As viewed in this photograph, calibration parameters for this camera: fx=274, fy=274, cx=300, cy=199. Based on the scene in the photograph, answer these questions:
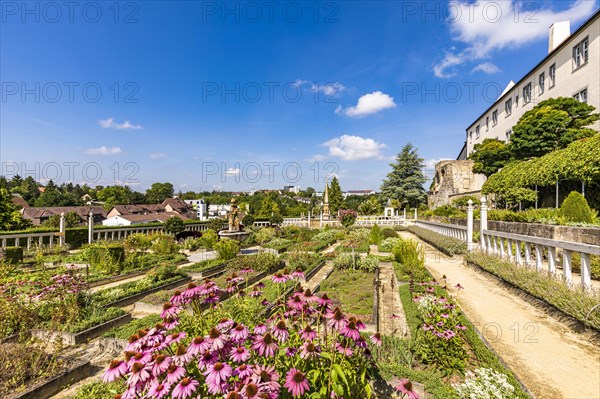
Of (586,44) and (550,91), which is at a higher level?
(586,44)

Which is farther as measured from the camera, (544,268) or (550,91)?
(550,91)

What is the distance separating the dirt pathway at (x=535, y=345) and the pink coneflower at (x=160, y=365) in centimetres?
371

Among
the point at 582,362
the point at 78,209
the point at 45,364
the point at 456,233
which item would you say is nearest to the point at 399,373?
the point at 582,362

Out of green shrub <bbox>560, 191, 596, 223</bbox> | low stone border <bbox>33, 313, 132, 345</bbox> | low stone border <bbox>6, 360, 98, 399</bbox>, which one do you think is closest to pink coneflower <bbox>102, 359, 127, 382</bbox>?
low stone border <bbox>6, 360, 98, 399</bbox>

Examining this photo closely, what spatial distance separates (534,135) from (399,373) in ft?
78.8

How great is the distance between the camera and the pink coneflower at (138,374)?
1593 mm

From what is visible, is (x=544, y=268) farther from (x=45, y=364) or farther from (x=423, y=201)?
(x=423, y=201)

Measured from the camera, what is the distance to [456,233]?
14492 millimetres

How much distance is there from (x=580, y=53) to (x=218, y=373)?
3011cm

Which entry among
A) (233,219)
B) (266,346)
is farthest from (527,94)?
(266,346)

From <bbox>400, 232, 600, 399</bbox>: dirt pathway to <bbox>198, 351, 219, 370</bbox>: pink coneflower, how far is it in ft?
11.3

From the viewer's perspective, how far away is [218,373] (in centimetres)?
160

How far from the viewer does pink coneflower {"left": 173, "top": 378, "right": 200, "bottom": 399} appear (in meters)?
1.54

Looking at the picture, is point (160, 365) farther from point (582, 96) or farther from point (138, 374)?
point (582, 96)
